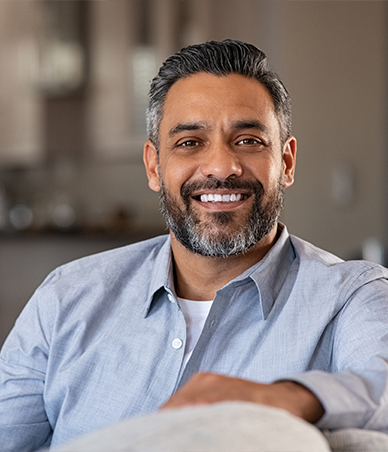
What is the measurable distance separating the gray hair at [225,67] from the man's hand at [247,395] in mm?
720

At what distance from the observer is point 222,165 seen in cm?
125

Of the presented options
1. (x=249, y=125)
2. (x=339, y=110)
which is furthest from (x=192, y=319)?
(x=339, y=110)

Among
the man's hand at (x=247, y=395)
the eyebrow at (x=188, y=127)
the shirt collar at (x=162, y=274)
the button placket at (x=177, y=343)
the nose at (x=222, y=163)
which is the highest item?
the eyebrow at (x=188, y=127)

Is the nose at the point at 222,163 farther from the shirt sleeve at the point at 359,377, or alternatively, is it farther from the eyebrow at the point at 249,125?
the shirt sleeve at the point at 359,377

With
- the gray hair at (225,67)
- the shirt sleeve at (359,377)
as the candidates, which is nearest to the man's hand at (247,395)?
the shirt sleeve at (359,377)

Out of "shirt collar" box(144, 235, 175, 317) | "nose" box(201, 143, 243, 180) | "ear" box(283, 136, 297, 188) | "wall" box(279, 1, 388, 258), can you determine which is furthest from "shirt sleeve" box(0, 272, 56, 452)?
"wall" box(279, 1, 388, 258)

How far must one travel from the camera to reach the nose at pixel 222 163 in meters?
1.25

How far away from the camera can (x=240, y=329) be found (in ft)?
3.91

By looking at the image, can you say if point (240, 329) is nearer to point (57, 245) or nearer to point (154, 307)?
point (154, 307)

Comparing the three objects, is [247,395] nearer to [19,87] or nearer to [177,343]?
[177,343]

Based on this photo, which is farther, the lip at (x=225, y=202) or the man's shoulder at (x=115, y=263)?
the man's shoulder at (x=115, y=263)

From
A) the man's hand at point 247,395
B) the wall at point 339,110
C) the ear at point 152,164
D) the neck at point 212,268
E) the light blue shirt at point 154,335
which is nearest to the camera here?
the man's hand at point 247,395

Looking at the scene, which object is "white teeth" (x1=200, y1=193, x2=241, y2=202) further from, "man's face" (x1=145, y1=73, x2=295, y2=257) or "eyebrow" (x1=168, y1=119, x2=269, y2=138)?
"eyebrow" (x1=168, y1=119, x2=269, y2=138)

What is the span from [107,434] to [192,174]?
2.51 feet
